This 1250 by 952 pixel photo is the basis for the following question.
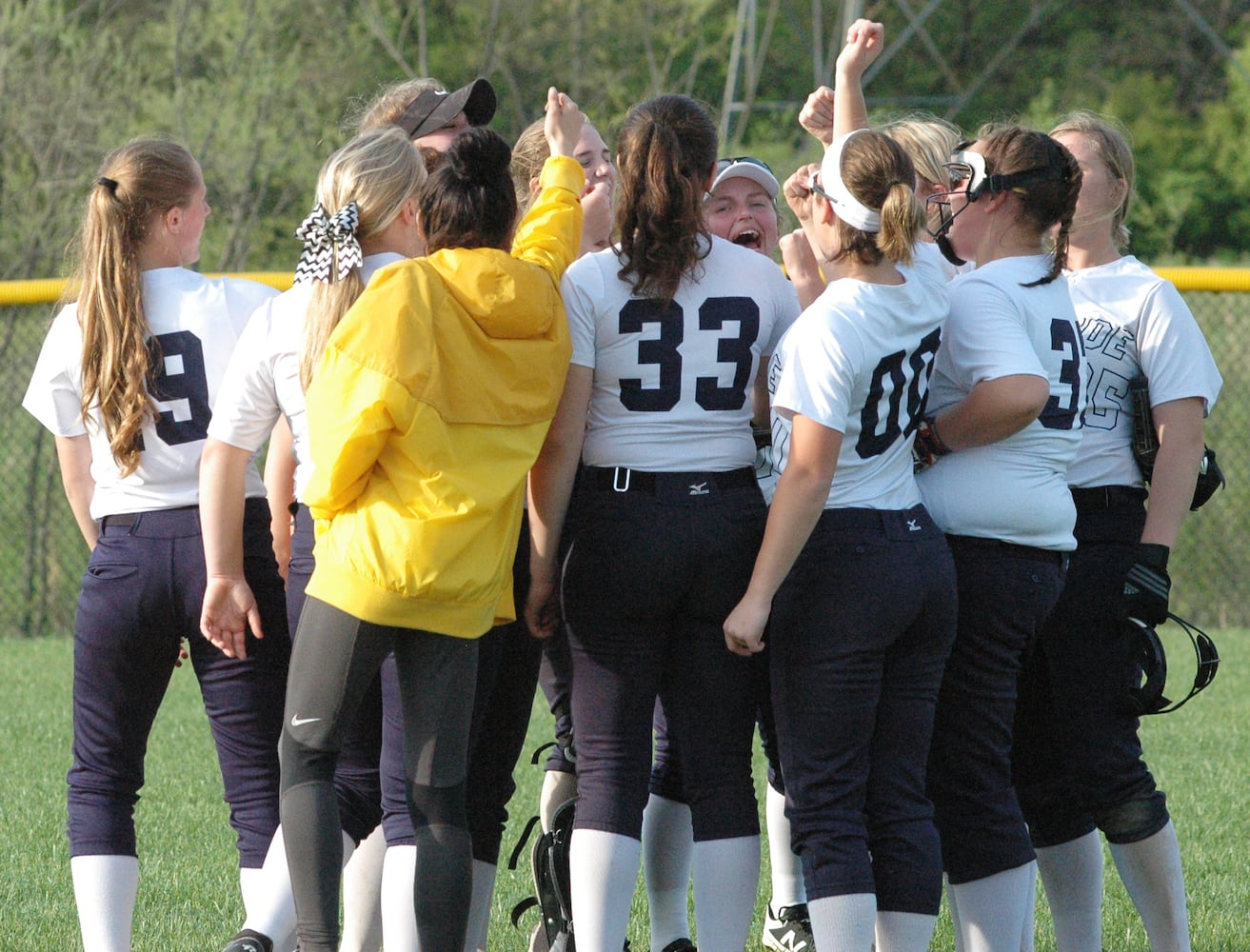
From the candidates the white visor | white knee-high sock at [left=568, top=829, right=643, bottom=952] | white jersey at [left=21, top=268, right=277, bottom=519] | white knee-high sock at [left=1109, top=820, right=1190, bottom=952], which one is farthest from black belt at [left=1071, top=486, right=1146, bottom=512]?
white jersey at [left=21, top=268, right=277, bottom=519]

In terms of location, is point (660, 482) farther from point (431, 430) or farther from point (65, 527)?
point (65, 527)

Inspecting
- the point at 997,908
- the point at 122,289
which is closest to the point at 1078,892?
the point at 997,908

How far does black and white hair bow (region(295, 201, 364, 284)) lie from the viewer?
3.08 meters

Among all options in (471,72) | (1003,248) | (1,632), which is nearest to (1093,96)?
(471,72)

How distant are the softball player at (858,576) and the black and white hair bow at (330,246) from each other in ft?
2.94

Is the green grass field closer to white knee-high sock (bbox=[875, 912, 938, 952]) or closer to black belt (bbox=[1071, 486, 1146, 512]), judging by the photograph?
white knee-high sock (bbox=[875, 912, 938, 952])

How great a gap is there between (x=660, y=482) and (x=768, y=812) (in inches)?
55.7

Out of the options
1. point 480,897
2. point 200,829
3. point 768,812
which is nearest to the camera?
point 480,897

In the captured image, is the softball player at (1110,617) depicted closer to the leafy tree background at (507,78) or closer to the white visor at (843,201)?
the white visor at (843,201)

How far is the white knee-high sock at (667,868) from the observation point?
360cm

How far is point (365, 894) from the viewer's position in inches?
136

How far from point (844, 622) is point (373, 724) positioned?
1.13 meters

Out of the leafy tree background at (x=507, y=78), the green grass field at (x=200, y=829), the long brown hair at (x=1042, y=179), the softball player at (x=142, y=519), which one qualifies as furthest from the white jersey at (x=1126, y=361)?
the leafy tree background at (x=507, y=78)

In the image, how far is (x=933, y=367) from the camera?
10.6ft
